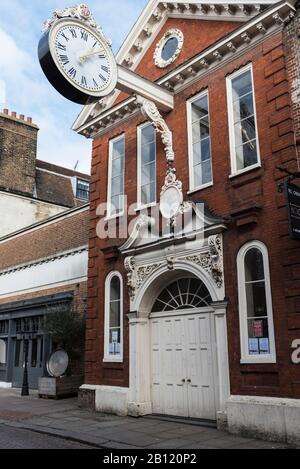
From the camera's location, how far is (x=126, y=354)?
37.9ft

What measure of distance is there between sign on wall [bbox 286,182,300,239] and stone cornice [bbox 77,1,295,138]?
3.85 metres

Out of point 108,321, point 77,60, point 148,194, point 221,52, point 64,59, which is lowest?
point 108,321

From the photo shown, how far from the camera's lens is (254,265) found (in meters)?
9.32

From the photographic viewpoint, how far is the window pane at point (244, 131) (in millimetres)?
10031

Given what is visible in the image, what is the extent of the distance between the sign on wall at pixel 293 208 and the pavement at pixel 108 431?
142 inches

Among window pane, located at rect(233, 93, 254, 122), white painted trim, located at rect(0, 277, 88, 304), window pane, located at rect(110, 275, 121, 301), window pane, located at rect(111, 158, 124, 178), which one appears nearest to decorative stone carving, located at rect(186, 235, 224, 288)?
window pane, located at rect(233, 93, 254, 122)

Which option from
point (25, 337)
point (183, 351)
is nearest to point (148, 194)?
point (183, 351)

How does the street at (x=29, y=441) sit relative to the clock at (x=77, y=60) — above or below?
below

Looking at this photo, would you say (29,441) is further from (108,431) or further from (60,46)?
(60,46)

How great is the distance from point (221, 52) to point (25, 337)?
13110 millimetres

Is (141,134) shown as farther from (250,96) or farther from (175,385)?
(175,385)

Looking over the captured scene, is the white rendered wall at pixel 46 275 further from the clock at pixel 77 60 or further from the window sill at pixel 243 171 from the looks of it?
the window sill at pixel 243 171

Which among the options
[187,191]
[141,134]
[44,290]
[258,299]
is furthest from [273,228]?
[44,290]

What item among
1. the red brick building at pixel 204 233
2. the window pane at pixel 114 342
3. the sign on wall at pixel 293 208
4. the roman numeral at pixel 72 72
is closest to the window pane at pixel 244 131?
the red brick building at pixel 204 233
